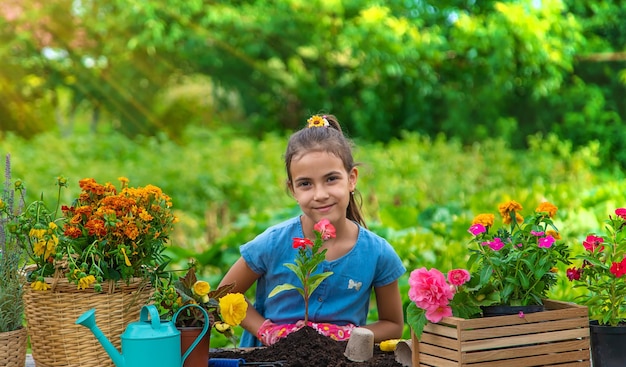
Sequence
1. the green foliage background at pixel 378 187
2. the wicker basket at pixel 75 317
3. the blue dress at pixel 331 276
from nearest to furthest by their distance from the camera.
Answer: the wicker basket at pixel 75 317 < the blue dress at pixel 331 276 < the green foliage background at pixel 378 187

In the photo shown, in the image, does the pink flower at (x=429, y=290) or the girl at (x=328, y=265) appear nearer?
the pink flower at (x=429, y=290)

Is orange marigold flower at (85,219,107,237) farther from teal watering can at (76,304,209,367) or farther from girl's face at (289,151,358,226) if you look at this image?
girl's face at (289,151,358,226)

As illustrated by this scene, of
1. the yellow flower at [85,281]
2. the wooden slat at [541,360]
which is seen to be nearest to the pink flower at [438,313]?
the wooden slat at [541,360]

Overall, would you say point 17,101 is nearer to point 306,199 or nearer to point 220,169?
point 220,169

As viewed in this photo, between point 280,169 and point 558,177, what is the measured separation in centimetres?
288

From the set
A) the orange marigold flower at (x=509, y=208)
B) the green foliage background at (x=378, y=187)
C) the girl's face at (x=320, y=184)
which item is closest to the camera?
the orange marigold flower at (x=509, y=208)

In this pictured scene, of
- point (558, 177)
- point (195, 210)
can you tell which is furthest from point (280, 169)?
point (558, 177)

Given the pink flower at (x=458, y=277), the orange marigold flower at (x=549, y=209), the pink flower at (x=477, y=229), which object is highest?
the orange marigold flower at (x=549, y=209)

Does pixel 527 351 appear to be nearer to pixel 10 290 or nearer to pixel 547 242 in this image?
pixel 547 242

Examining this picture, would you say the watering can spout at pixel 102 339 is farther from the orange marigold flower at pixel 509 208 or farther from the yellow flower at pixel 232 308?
the orange marigold flower at pixel 509 208

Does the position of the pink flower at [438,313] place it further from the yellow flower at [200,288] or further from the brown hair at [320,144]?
the brown hair at [320,144]

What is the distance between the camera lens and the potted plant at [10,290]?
193cm

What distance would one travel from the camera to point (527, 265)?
1.87 metres

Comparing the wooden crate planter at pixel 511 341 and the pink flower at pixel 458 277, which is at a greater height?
the pink flower at pixel 458 277
